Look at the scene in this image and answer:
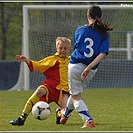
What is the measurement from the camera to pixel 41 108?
837 cm

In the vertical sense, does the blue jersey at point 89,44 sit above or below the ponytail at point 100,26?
below

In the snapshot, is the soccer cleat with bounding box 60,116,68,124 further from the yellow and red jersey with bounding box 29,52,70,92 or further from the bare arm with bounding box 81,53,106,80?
the bare arm with bounding box 81,53,106,80

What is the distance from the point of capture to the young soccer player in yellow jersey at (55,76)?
8672 mm

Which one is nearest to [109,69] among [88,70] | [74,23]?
[74,23]

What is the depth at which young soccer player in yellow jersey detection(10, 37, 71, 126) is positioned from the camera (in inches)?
341

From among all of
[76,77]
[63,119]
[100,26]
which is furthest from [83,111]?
[100,26]

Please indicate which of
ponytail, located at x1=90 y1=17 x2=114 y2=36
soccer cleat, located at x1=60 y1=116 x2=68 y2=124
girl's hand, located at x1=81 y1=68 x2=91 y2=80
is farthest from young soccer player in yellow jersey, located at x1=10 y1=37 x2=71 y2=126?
girl's hand, located at x1=81 y1=68 x2=91 y2=80

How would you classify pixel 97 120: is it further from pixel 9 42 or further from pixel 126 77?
pixel 9 42

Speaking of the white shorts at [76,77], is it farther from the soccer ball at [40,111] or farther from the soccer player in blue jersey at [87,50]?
the soccer ball at [40,111]

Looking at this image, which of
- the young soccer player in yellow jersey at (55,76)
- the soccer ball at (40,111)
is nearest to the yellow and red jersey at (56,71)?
the young soccer player in yellow jersey at (55,76)

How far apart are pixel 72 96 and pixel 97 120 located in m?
1.18

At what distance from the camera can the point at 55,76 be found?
8.95 meters

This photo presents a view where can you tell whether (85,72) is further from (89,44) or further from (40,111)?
(40,111)

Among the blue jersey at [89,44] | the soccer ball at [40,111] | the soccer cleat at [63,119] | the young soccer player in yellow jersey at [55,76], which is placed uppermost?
the blue jersey at [89,44]
